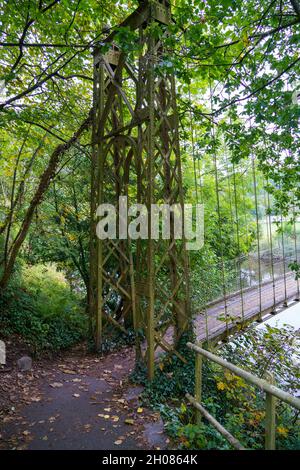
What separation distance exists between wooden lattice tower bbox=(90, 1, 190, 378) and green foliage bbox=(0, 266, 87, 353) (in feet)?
1.55

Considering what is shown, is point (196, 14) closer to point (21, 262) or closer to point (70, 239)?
point (70, 239)

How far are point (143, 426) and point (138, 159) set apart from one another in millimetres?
2507

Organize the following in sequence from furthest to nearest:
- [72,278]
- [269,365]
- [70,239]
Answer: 1. [72,278]
2. [70,239]
3. [269,365]

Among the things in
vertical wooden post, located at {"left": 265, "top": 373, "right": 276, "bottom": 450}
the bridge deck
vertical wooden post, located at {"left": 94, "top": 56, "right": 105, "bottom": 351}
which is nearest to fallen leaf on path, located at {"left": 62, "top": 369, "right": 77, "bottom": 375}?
vertical wooden post, located at {"left": 94, "top": 56, "right": 105, "bottom": 351}

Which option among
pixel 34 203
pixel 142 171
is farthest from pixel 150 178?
pixel 34 203

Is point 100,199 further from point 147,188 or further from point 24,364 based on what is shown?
point 24,364

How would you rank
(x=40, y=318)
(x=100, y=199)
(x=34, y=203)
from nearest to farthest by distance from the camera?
(x=100, y=199)
(x=40, y=318)
(x=34, y=203)

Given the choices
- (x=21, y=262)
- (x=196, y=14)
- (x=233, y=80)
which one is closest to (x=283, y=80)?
(x=233, y=80)

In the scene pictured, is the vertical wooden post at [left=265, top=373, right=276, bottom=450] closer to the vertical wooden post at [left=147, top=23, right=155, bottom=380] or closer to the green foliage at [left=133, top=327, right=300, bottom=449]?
the green foliage at [left=133, top=327, right=300, bottom=449]

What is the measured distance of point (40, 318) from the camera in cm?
412

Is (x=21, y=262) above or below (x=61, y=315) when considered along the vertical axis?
above

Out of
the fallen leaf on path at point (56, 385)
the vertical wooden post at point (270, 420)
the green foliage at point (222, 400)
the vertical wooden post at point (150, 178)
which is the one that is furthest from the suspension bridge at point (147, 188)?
the vertical wooden post at point (270, 420)

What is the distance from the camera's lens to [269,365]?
152 inches

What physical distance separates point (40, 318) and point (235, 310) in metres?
3.37
